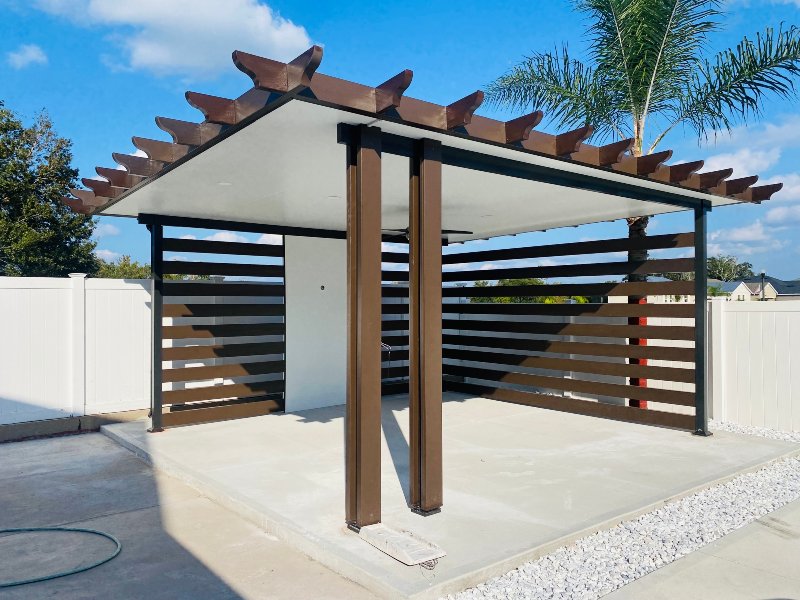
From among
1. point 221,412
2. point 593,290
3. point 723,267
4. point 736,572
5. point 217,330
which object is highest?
point 723,267

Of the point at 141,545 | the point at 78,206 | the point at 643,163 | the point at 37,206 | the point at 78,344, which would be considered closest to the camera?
the point at 141,545

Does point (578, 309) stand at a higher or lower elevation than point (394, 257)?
lower

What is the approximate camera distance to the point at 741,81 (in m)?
8.12

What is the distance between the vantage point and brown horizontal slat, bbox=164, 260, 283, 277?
7207 mm

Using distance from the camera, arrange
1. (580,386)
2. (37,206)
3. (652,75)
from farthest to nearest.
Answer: (37,206)
(652,75)
(580,386)

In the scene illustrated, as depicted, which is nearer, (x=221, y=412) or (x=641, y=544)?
(x=641, y=544)

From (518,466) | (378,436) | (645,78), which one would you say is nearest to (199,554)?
(378,436)

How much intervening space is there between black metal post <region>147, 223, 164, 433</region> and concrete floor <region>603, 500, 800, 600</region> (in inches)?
213

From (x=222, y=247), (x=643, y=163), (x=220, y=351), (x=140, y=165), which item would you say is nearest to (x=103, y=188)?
(x=140, y=165)

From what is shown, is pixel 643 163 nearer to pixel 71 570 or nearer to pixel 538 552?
pixel 538 552

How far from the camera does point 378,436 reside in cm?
385

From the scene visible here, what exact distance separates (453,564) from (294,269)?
546 cm

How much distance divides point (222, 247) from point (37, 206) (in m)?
→ 12.0

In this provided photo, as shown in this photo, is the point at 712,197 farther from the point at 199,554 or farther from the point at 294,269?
the point at 199,554
